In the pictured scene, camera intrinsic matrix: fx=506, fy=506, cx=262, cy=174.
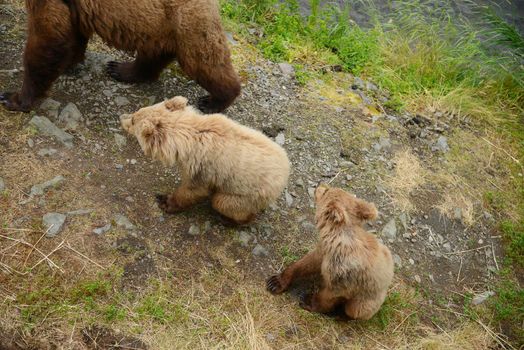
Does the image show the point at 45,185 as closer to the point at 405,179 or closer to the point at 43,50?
the point at 43,50

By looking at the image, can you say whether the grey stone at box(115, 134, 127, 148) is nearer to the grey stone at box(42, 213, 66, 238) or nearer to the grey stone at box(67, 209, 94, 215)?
the grey stone at box(67, 209, 94, 215)

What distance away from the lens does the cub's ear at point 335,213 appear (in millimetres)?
4180

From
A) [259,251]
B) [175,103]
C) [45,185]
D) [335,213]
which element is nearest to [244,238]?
[259,251]

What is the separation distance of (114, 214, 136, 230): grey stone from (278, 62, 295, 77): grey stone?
3.25 m

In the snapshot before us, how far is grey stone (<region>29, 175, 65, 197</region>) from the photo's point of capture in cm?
477

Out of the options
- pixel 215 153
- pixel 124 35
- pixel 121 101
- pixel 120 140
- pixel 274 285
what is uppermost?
pixel 124 35

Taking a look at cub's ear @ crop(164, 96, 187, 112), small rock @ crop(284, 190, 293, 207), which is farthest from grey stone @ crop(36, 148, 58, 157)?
small rock @ crop(284, 190, 293, 207)

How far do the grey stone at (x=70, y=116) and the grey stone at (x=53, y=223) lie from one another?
1.13 m

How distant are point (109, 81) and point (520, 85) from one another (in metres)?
6.05

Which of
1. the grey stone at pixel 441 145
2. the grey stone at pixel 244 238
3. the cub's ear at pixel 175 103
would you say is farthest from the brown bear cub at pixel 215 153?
the grey stone at pixel 441 145

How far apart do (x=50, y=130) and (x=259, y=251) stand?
8.18 feet

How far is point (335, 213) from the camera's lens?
4.21 metres

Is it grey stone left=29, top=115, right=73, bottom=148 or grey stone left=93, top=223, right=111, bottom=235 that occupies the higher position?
grey stone left=29, top=115, right=73, bottom=148

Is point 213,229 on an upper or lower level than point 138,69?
lower
